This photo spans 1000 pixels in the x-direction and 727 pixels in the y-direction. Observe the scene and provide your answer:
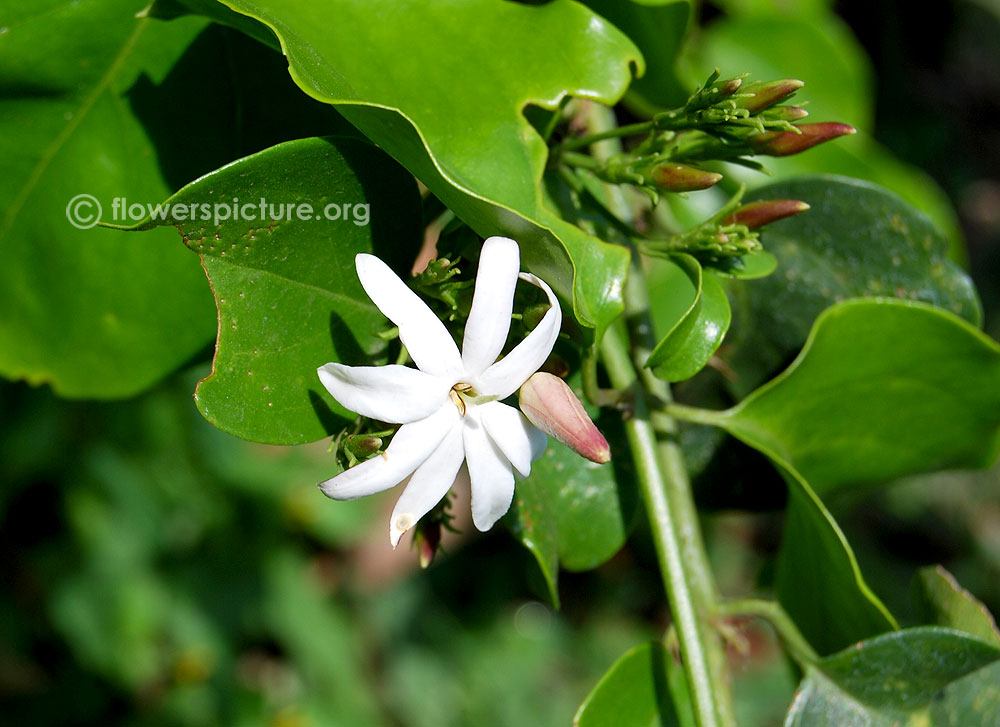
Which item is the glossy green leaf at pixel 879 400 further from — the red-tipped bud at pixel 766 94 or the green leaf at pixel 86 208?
the green leaf at pixel 86 208

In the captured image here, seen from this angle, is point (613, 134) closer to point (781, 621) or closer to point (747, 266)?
point (747, 266)

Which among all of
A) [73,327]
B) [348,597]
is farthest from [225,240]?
[348,597]

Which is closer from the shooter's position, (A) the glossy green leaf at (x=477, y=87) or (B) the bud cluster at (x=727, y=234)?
(A) the glossy green leaf at (x=477, y=87)

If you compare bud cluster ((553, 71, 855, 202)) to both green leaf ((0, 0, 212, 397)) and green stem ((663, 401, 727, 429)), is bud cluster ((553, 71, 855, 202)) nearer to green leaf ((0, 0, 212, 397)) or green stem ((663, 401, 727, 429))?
green stem ((663, 401, 727, 429))

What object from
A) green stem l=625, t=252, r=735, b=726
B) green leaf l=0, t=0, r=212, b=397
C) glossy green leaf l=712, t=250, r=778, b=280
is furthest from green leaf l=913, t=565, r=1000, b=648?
green leaf l=0, t=0, r=212, b=397

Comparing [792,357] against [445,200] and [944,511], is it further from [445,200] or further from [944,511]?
[944,511]

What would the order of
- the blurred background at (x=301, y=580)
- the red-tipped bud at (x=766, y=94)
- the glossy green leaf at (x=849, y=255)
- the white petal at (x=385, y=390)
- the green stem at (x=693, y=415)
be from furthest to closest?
the blurred background at (x=301, y=580) → the glossy green leaf at (x=849, y=255) → the green stem at (x=693, y=415) → the red-tipped bud at (x=766, y=94) → the white petal at (x=385, y=390)

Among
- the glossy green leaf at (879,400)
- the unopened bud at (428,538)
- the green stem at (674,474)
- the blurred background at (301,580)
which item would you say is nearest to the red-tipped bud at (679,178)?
the green stem at (674,474)

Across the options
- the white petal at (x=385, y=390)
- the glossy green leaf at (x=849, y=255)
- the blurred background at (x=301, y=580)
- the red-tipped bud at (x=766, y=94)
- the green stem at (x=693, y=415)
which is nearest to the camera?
the white petal at (x=385, y=390)

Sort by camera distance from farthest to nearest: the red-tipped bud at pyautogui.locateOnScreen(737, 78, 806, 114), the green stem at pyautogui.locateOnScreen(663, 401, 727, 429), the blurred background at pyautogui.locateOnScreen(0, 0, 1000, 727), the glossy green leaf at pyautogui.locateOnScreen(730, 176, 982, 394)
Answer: the blurred background at pyautogui.locateOnScreen(0, 0, 1000, 727) → the glossy green leaf at pyautogui.locateOnScreen(730, 176, 982, 394) → the green stem at pyautogui.locateOnScreen(663, 401, 727, 429) → the red-tipped bud at pyautogui.locateOnScreen(737, 78, 806, 114)
